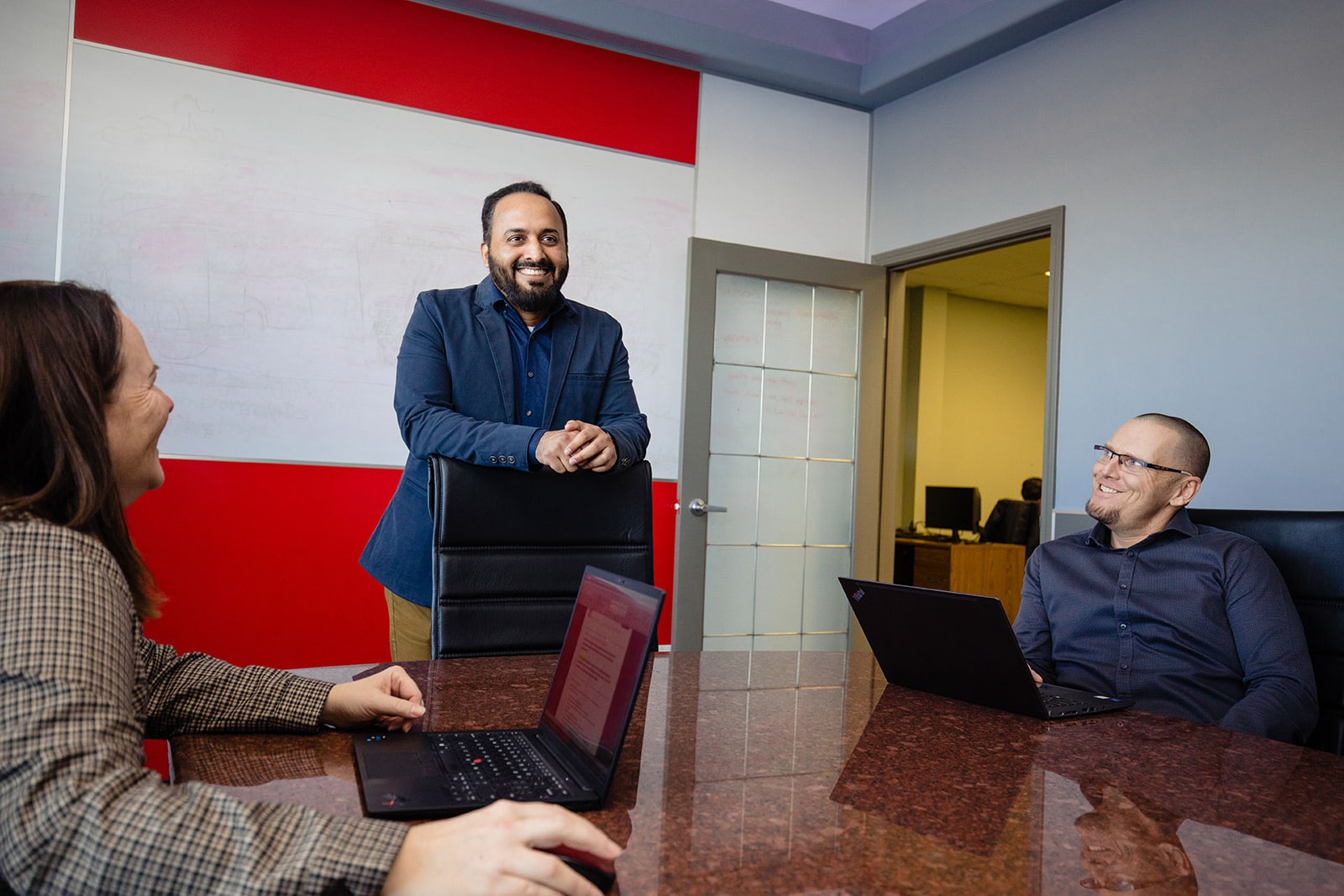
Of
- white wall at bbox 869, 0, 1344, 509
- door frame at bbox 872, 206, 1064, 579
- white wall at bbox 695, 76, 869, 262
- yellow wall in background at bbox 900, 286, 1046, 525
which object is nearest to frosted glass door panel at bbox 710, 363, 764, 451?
white wall at bbox 695, 76, 869, 262

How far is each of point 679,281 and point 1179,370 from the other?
6.55 ft

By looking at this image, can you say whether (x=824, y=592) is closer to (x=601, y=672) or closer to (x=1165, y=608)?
(x=1165, y=608)

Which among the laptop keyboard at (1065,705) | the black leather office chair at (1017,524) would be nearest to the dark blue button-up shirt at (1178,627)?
the laptop keyboard at (1065,705)

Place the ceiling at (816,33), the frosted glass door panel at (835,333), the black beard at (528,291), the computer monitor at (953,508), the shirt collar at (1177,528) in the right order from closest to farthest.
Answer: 1. the shirt collar at (1177,528)
2. the black beard at (528,291)
3. the ceiling at (816,33)
4. the frosted glass door panel at (835,333)
5. the computer monitor at (953,508)

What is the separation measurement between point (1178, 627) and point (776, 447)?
2628 millimetres

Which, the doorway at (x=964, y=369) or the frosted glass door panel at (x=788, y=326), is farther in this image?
the doorway at (x=964, y=369)

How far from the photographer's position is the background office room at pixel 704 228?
3.23 meters

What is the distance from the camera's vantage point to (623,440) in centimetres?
210

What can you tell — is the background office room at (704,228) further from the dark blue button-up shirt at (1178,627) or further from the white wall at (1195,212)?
the dark blue button-up shirt at (1178,627)

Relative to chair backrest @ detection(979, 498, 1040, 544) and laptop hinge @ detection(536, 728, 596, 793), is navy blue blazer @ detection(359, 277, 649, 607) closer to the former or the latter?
laptop hinge @ detection(536, 728, 596, 793)

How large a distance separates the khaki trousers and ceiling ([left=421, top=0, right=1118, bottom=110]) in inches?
102

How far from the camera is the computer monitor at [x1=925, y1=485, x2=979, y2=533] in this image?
7203mm

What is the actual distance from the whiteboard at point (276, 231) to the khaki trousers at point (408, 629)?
5.35 ft

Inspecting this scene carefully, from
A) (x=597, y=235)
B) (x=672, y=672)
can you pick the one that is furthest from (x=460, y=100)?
(x=672, y=672)
